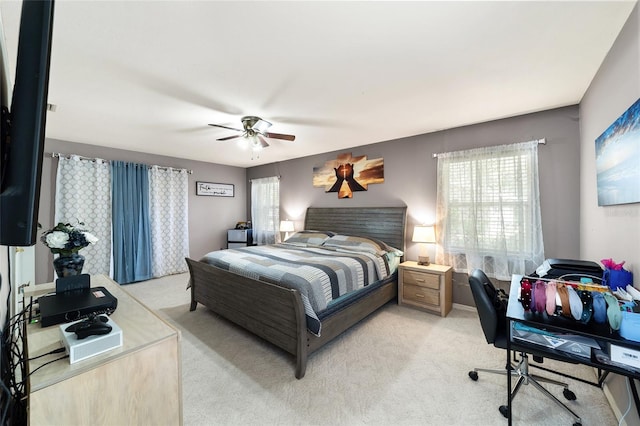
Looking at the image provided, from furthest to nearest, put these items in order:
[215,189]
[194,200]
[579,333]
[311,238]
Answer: [215,189], [194,200], [311,238], [579,333]

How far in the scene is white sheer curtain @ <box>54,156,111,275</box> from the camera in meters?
3.87

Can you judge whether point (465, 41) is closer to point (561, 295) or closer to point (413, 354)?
point (561, 295)

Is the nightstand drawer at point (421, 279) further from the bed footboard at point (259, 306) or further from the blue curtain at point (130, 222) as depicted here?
the blue curtain at point (130, 222)

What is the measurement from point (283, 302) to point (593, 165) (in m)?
2.87

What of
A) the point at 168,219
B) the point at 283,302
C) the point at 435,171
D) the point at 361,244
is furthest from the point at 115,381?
the point at 168,219

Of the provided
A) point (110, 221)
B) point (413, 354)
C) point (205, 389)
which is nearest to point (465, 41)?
point (413, 354)

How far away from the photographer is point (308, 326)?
2.15 m

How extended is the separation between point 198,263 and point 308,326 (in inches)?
68.9

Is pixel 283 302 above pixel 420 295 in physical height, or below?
above

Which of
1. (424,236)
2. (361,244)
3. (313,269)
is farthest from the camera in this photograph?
(361,244)

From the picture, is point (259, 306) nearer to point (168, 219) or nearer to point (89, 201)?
point (168, 219)

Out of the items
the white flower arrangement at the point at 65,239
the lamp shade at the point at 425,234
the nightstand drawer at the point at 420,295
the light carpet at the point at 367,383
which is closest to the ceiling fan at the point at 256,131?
the white flower arrangement at the point at 65,239

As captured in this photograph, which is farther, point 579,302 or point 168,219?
point 168,219

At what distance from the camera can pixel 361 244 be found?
3.75 metres
